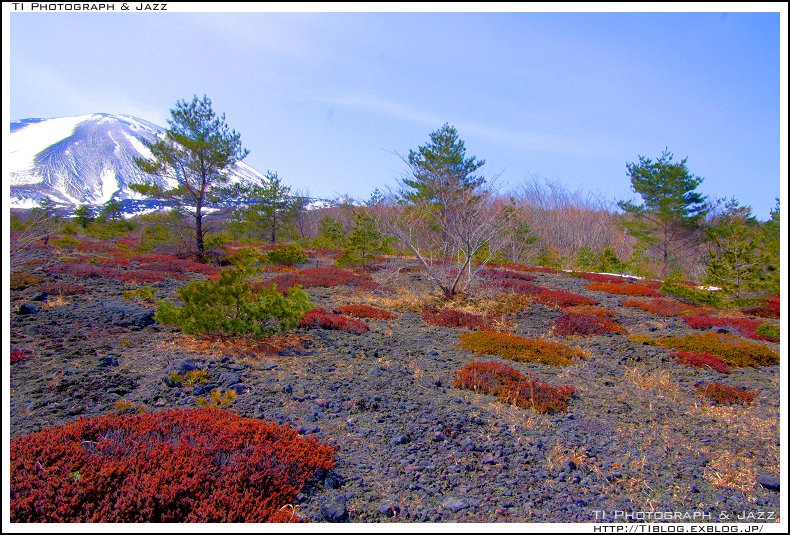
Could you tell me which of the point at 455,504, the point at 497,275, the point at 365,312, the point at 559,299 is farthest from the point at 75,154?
the point at 455,504

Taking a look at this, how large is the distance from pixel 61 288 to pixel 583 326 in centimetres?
1186

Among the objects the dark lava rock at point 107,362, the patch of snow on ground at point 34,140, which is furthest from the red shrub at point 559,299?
the patch of snow on ground at point 34,140

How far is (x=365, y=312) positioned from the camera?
32.5 ft

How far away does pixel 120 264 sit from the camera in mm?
16484

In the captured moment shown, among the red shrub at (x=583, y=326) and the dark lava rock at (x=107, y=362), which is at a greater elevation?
the red shrub at (x=583, y=326)

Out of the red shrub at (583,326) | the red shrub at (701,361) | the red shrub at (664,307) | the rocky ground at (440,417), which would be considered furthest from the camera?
the red shrub at (664,307)

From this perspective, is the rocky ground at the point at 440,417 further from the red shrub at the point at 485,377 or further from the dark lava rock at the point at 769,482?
the red shrub at the point at 485,377

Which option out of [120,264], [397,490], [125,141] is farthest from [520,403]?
[125,141]

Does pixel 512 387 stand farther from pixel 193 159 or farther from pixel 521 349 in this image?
pixel 193 159

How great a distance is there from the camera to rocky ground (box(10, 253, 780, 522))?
3178 millimetres

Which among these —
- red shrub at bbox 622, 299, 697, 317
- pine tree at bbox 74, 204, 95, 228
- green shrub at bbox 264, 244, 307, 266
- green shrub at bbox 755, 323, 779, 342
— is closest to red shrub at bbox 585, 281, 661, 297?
red shrub at bbox 622, 299, 697, 317

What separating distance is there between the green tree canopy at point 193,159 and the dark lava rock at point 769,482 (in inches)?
805

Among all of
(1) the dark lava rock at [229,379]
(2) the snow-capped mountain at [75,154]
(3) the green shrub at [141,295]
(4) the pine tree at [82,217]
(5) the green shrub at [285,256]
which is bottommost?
(1) the dark lava rock at [229,379]

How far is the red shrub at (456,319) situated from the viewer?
31.3 feet
